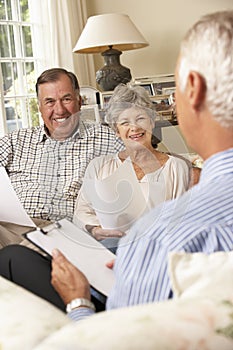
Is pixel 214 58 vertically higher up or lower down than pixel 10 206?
higher up

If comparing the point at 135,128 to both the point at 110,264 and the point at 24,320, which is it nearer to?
the point at 110,264

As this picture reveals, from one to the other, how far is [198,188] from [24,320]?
440 millimetres

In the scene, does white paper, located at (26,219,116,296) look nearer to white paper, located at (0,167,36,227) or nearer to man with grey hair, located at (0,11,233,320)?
man with grey hair, located at (0,11,233,320)

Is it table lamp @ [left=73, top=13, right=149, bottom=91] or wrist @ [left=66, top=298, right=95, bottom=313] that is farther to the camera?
table lamp @ [left=73, top=13, right=149, bottom=91]

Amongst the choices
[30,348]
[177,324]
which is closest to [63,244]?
[30,348]

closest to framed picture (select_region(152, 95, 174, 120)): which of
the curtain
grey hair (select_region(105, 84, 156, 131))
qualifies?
grey hair (select_region(105, 84, 156, 131))

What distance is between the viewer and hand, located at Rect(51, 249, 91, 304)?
1.36 meters

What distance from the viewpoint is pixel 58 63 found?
5.01 metres

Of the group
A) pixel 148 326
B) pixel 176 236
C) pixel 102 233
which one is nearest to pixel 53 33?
pixel 102 233

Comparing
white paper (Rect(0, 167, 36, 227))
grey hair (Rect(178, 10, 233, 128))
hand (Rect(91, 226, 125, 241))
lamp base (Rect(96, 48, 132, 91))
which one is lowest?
white paper (Rect(0, 167, 36, 227))

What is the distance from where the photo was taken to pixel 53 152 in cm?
209

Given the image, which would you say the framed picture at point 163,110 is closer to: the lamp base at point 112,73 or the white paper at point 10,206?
the white paper at point 10,206

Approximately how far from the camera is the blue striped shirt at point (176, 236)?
117 centimetres

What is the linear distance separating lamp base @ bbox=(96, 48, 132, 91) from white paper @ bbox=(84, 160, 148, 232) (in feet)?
9.85
